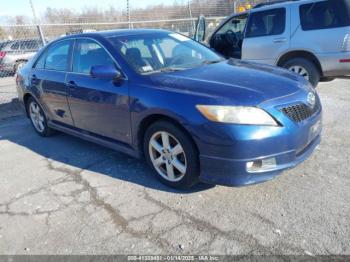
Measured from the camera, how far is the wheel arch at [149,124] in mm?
3171

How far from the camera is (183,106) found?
10.1 ft

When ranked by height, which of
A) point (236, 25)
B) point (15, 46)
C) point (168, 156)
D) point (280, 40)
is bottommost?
point (168, 156)

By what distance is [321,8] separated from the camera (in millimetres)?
6168

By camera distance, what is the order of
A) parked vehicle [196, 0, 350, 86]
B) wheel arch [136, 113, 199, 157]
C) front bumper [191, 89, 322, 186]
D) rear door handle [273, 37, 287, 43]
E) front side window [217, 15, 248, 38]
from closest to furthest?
front bumper [191, 89, 322, 186], wheel arch [136, 113, 199, 157], parked vehicle [196, 0, 350, 86], rear door handle [273, 37, 287, 43], front side window [217, 15, 248, 38]

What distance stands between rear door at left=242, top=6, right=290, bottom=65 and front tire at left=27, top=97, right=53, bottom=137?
4.29 meters

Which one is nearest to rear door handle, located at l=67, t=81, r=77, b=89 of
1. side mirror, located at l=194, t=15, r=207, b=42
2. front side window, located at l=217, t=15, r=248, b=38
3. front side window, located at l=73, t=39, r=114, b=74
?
front side window, located at l=73, t=39, r=114, b=74

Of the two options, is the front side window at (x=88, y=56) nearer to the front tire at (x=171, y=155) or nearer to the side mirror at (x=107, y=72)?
the side mirror at (x=107, y=72)

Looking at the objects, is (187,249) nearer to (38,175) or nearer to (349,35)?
(38,175)

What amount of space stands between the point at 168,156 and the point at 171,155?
47mm

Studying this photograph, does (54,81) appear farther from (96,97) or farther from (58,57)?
(96,97)

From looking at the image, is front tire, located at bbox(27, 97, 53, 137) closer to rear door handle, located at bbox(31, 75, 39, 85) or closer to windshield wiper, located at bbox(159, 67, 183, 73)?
rear door handle, located at bbox(31, 75, 39, 85)

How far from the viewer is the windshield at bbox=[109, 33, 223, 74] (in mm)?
3799

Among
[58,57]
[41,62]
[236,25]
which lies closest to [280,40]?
[236,25]

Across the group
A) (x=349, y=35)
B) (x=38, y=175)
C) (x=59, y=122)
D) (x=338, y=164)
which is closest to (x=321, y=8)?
(x=349, y=35)
